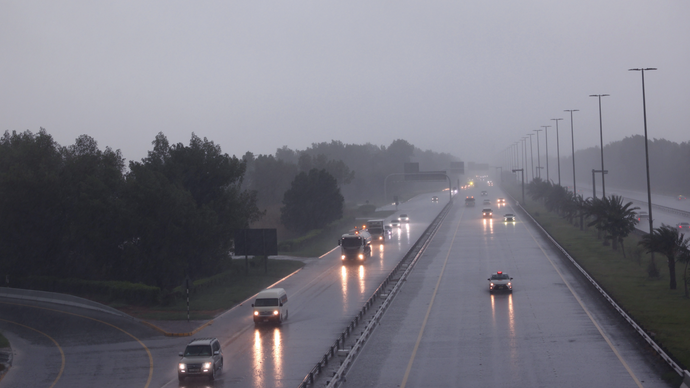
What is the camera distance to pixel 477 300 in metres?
32.6

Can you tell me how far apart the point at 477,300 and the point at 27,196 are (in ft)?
112

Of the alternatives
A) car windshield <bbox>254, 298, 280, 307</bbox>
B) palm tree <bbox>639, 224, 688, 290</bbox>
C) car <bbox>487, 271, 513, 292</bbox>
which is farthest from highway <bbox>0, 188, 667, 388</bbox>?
palm tree <bbox>639, 224, 688, 290</bbox>

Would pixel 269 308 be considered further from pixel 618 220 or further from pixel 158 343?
pixel 618 220

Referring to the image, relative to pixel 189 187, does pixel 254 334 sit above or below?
below

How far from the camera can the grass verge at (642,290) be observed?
23.6 meters

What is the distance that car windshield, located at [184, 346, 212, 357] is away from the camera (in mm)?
19969

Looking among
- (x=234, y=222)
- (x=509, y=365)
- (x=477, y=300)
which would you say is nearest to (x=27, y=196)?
(x=234, y=222)

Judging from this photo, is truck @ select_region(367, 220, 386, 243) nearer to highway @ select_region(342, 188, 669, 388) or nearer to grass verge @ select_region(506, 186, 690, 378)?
grass verge @ select_region(506, 186, 690, 378)

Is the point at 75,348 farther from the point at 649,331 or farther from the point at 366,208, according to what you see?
the point at 366,208

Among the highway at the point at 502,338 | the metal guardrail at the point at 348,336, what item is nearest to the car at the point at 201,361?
the metal guardrail at the point at 348,336

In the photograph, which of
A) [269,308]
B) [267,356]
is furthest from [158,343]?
[267,356]

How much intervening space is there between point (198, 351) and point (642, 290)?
25765mm

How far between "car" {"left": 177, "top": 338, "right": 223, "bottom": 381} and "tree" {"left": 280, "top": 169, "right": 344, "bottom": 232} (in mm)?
62305

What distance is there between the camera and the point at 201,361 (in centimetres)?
1953
